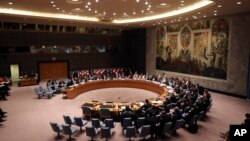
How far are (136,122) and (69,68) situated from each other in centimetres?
1710

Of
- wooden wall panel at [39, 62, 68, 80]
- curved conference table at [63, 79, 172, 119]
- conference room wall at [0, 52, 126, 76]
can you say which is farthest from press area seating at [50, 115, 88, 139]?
wooden wall panel at [39, 62, 68, 80]


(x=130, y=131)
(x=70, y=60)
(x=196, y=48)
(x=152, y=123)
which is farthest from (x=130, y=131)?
(x=70, y=60)

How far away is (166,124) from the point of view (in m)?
8.36

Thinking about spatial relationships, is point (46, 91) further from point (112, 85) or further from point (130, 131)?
point (130, 131)

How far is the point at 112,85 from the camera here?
19344mm

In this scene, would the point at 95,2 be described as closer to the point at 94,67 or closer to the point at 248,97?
the point at 248,97

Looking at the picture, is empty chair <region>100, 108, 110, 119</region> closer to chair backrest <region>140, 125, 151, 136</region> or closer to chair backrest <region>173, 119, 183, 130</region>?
chair backrest <region>140, 125, 151, 136</region>

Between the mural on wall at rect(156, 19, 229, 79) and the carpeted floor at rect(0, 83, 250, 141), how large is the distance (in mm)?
2629

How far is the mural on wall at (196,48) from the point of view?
16172mm

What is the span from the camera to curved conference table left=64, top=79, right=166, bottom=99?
50.5ft

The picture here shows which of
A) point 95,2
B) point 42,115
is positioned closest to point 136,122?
point 42,115

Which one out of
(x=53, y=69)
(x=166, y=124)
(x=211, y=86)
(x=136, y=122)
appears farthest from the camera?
(x=53, y=69)

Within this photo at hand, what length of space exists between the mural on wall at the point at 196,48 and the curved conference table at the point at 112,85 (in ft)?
14.5

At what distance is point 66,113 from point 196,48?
1250 cm
